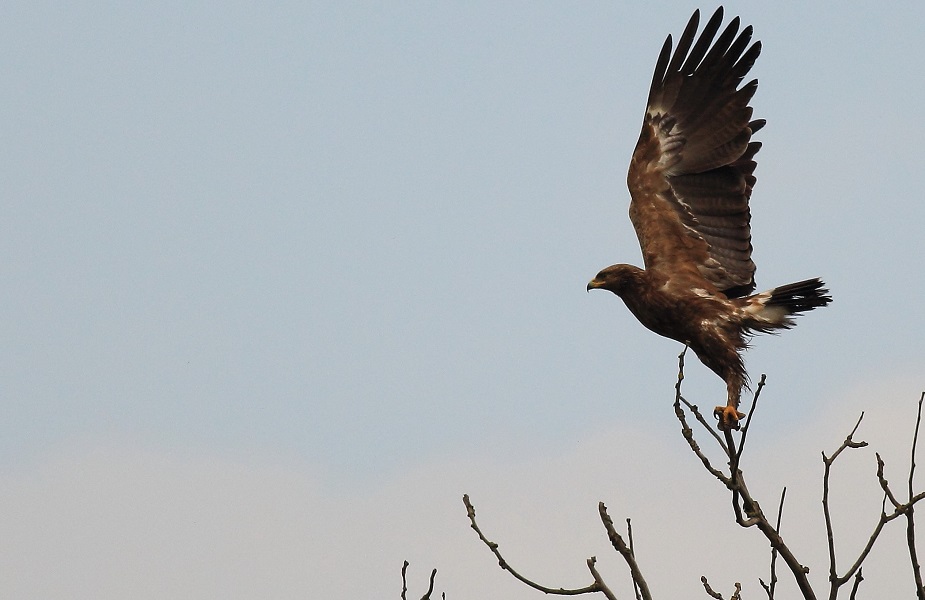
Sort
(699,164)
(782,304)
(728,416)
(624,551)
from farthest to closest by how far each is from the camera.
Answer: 1. (699,164)
2. (782,304)
3. (728,416)
4. (624,551)

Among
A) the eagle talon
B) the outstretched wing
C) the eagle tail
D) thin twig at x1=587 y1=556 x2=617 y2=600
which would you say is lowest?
thin twig at x1=587 y1=556 x2=617 y2=600

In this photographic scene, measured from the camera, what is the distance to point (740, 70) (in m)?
8.76

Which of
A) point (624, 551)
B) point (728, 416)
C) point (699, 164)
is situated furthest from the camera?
point (699, 164)

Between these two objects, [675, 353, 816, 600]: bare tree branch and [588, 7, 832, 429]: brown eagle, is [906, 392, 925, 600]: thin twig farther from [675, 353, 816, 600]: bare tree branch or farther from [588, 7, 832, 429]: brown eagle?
[588, 7, 832, 429]: brown eagle

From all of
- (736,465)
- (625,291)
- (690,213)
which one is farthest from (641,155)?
(736,465)

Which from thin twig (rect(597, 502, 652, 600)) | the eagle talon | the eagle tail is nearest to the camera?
thin twig (rect(597, 502, 652, 600))

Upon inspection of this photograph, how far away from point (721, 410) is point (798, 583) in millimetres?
2557

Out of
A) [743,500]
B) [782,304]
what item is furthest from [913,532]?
[782,304]

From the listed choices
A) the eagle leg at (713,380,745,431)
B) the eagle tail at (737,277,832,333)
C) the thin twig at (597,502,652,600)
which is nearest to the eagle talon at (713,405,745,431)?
the eagle leg at (713,380,745,431)

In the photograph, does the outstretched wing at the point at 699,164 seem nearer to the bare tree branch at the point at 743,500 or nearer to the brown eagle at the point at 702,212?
the brown eagle at the point at 702,212

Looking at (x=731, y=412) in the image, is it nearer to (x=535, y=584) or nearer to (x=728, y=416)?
(x=728, y=416)

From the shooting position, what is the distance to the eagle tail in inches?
304

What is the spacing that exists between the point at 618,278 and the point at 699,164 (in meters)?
1.31

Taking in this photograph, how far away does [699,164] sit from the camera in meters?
8.59
